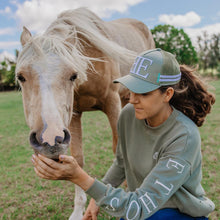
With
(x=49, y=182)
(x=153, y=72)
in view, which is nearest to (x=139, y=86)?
(x=153, y=72)

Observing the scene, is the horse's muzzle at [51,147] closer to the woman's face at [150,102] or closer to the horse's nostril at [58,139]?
the horse's nostril at [58,139]

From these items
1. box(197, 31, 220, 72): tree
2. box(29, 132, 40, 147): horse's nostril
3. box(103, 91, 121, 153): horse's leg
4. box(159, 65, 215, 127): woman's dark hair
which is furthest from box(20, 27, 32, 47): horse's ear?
box(197, 31, 220, 72): tree

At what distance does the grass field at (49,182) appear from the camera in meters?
2.82

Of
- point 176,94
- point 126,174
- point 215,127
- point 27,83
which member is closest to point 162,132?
point 176,94

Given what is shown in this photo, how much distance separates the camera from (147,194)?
4.49 feet

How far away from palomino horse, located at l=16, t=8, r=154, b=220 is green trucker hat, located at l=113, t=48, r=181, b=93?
0.50m

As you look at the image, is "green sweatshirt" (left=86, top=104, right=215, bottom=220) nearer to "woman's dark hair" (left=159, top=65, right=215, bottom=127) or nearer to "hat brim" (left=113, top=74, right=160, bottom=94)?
"woman's dark hair" (left=159, top=65, right=215, bottom=127)

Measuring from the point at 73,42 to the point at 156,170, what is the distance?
4.52 feet

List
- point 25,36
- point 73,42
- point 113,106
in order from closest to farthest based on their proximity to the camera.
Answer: point 25,36 < point 73,42 < point 113,106

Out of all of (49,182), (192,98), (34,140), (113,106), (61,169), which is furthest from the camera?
(49,182)

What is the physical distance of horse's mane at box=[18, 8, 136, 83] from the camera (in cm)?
178

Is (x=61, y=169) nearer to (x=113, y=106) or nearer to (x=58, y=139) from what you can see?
(x=58, y=139)

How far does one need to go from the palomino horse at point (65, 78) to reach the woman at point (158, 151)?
183 mm

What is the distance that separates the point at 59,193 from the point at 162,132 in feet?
7.09
